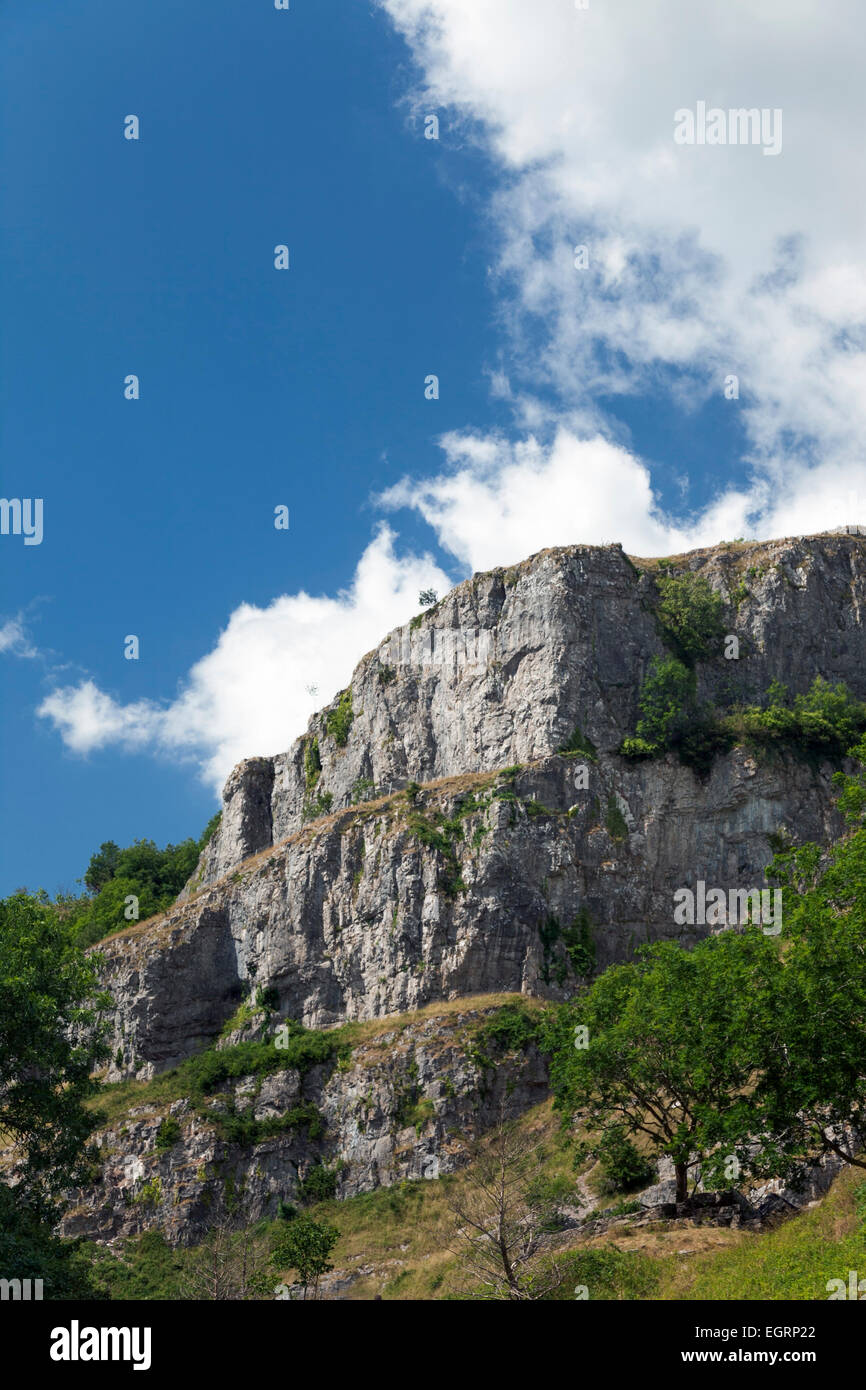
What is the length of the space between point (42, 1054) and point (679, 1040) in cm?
1898

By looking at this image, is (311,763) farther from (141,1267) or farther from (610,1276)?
(610,1276)

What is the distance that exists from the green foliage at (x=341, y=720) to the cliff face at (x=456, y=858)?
0.18m

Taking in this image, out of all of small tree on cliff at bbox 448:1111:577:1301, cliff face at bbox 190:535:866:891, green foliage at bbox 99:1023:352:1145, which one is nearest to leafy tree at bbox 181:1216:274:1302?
small tree on cliff at bbox 448:1111:577:1301

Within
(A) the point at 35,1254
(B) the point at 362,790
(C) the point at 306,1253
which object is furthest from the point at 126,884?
(A) the point at 35,1254

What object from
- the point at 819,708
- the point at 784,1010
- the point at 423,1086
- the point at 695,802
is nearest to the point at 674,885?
the point at 695,802

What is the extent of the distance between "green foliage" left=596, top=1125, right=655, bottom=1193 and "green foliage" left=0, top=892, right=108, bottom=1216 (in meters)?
17.4

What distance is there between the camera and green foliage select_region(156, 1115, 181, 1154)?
58.2m

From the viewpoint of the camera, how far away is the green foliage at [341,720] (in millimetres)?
83438

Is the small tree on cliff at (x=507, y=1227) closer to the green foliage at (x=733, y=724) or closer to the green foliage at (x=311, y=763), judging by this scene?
the green foliage at (x=733, y=724)

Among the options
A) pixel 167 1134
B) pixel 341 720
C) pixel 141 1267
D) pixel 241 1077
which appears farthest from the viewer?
pixel 341 720

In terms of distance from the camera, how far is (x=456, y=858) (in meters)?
64.0

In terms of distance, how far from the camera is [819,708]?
7050 centimetres
